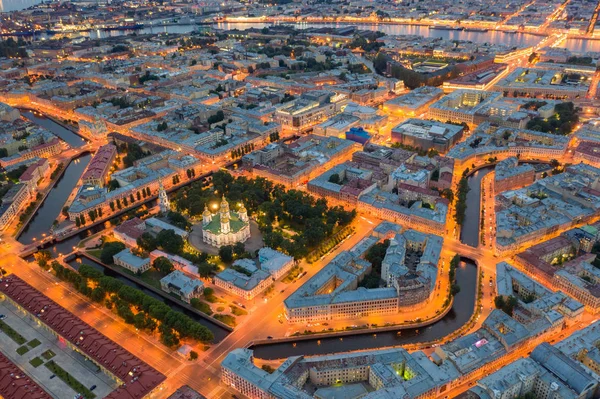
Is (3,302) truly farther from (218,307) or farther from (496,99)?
(496,99)

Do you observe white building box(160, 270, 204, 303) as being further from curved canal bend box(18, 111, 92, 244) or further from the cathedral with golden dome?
curved canal bend box(18, 111, 92, 244)

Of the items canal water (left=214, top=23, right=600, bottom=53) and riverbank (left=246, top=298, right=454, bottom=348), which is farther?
canal water (left=214, top=23, right=600, bottom=53)

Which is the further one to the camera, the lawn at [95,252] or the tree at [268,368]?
the lawn at [95,252]

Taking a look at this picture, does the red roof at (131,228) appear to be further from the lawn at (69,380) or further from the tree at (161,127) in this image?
the tree at (161,127)

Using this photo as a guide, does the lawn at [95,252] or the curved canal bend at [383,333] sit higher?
the lawn at [95,252]

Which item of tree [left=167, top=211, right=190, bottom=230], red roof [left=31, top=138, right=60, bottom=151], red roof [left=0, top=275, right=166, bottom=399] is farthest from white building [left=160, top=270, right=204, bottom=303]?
red roof [left=31, top=138, right=60, bottom=151]

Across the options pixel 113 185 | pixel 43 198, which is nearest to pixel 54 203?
pixel 43 198

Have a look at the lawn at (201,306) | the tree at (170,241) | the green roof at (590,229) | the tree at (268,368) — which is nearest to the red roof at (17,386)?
the lawn at (201,306)
